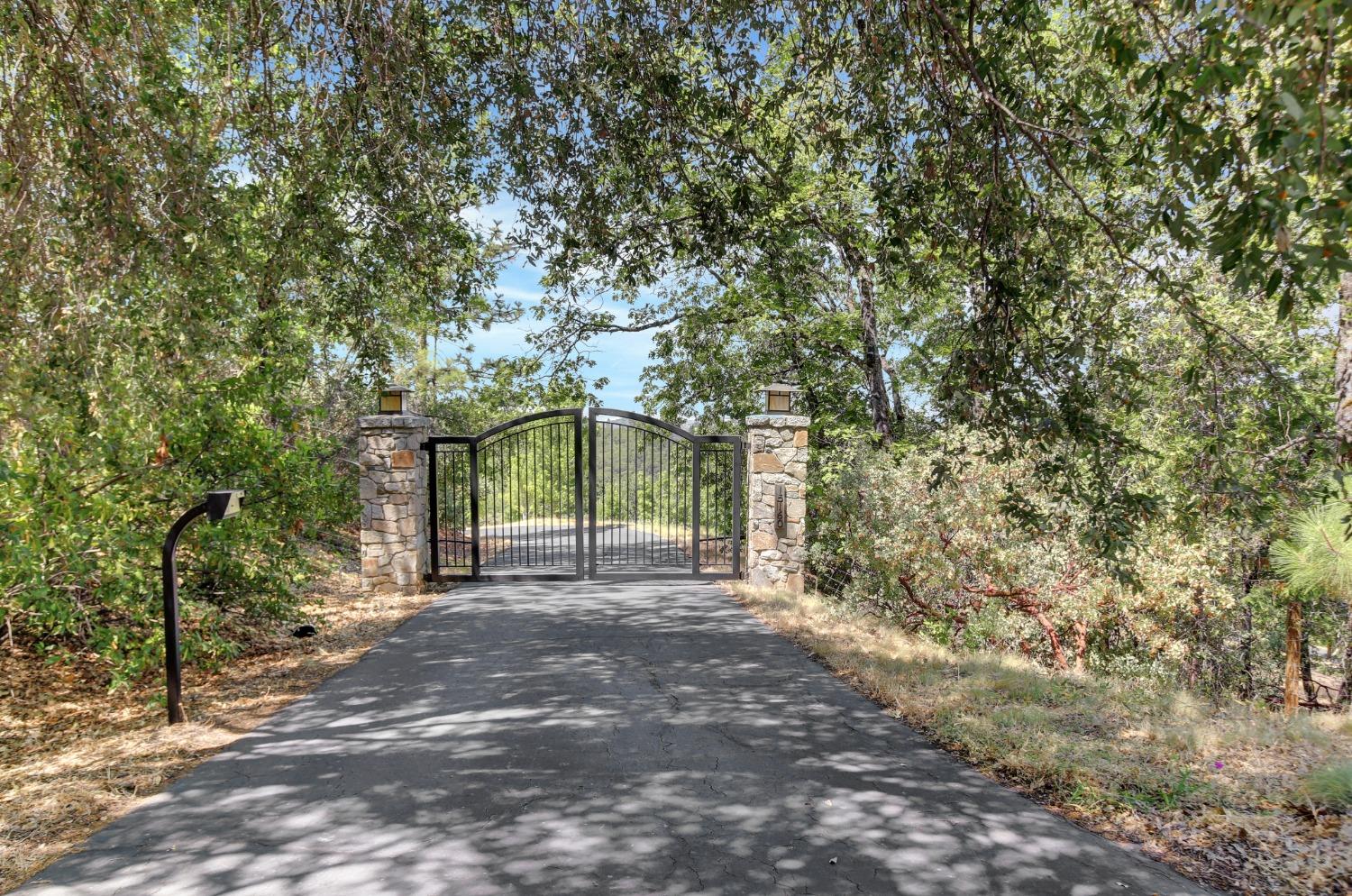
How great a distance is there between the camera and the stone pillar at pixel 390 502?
30.2 ft

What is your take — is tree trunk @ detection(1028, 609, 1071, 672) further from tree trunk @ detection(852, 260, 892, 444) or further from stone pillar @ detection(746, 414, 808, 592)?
tree trunk @ detection(852, 260, 892, 444)

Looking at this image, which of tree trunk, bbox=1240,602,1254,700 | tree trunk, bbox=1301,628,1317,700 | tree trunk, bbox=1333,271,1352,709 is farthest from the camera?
tree trunk, bbox=1301,628,1317,700

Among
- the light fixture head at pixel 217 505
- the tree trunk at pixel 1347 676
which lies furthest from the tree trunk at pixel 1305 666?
the light fixture head at pixel 217 505

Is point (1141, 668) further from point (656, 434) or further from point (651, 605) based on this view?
point (656, 434)

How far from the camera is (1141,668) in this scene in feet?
27.9

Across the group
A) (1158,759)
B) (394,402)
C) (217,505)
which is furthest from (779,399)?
(217,505)

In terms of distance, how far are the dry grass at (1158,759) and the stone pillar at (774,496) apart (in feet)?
11.7

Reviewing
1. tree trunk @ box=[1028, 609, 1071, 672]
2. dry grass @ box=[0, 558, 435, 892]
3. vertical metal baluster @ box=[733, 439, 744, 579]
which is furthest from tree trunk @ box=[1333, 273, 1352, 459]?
dry grass @ box=[0, 558, 435, 892]

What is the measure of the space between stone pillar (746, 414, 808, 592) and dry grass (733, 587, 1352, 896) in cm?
357

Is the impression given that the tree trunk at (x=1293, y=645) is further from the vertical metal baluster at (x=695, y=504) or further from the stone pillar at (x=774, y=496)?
the vertical metal baluster at (x=695, y=504)

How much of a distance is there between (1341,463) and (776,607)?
233 inches

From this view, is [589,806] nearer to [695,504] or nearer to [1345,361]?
[695,504]

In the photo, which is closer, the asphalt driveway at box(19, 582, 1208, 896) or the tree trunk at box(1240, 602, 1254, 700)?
the asphalt driveway at box(19, 582, 1208, 896)

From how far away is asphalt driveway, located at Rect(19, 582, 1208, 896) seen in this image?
9.46 feet
